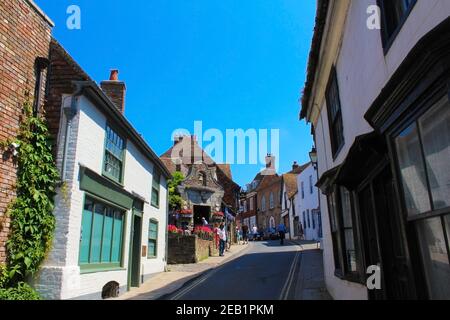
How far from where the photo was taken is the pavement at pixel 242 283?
11.3 m

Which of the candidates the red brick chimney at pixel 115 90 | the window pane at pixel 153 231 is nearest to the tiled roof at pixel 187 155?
the window pane at pixel 153 231

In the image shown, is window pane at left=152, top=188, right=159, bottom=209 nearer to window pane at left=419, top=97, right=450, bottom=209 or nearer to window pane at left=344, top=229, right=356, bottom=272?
window pane at left=344, top=229, right=356, bottom=272

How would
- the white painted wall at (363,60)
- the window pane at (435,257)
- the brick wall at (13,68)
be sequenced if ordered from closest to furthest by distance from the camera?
the window pane at (435,257) < the white painted wall at (363,60) < the brick wall at (13,68)

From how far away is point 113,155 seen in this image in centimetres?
1215

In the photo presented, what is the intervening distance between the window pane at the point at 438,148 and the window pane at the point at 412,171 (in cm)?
15

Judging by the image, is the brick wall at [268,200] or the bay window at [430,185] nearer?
the bay window at [430,185]

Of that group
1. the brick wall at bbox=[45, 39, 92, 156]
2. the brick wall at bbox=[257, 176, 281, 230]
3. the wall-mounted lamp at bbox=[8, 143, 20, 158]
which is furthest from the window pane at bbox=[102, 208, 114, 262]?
the brick wall at bbox=[257, 176, 281, 230]

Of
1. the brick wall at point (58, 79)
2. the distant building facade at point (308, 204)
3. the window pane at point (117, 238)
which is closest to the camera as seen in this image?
the brick wall at point (58, 79)

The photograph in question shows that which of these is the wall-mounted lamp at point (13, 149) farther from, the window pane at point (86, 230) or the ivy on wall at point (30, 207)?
the window pane at point (86, 230)

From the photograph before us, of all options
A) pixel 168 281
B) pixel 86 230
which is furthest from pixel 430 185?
pixel 168 281

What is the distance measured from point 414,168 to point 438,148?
54 centimetres

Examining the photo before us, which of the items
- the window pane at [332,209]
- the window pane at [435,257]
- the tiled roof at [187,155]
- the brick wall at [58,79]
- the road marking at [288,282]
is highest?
the tiled roof at [187,155]

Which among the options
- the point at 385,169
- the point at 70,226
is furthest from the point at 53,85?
the point at 385,169

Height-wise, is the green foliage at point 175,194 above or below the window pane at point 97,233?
above
